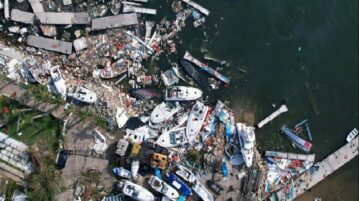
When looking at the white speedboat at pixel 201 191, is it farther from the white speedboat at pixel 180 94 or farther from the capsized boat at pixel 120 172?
the white speedboat at pixel 180 94

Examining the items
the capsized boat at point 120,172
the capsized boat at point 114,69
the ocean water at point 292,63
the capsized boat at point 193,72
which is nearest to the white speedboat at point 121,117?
the capsized boat at point 114,69

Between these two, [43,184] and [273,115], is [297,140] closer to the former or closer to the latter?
[273,115]

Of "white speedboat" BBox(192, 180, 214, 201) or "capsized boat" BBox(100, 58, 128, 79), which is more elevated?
"capsized boat" BBox(100, 58, 128, 79)

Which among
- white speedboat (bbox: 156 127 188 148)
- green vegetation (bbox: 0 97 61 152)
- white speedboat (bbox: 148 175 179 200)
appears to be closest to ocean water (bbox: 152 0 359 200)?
white speedboat (bbox: 156 127 188 148)

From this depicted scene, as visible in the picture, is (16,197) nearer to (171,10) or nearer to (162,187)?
(162,187)

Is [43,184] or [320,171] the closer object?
[43,184]

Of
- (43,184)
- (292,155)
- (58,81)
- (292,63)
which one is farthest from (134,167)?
(292,63)

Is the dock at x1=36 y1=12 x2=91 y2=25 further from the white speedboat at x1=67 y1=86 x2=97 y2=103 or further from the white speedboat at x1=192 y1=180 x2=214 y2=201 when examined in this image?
the white speedboat at x1=192 y1=180 x2=214 y2=201
